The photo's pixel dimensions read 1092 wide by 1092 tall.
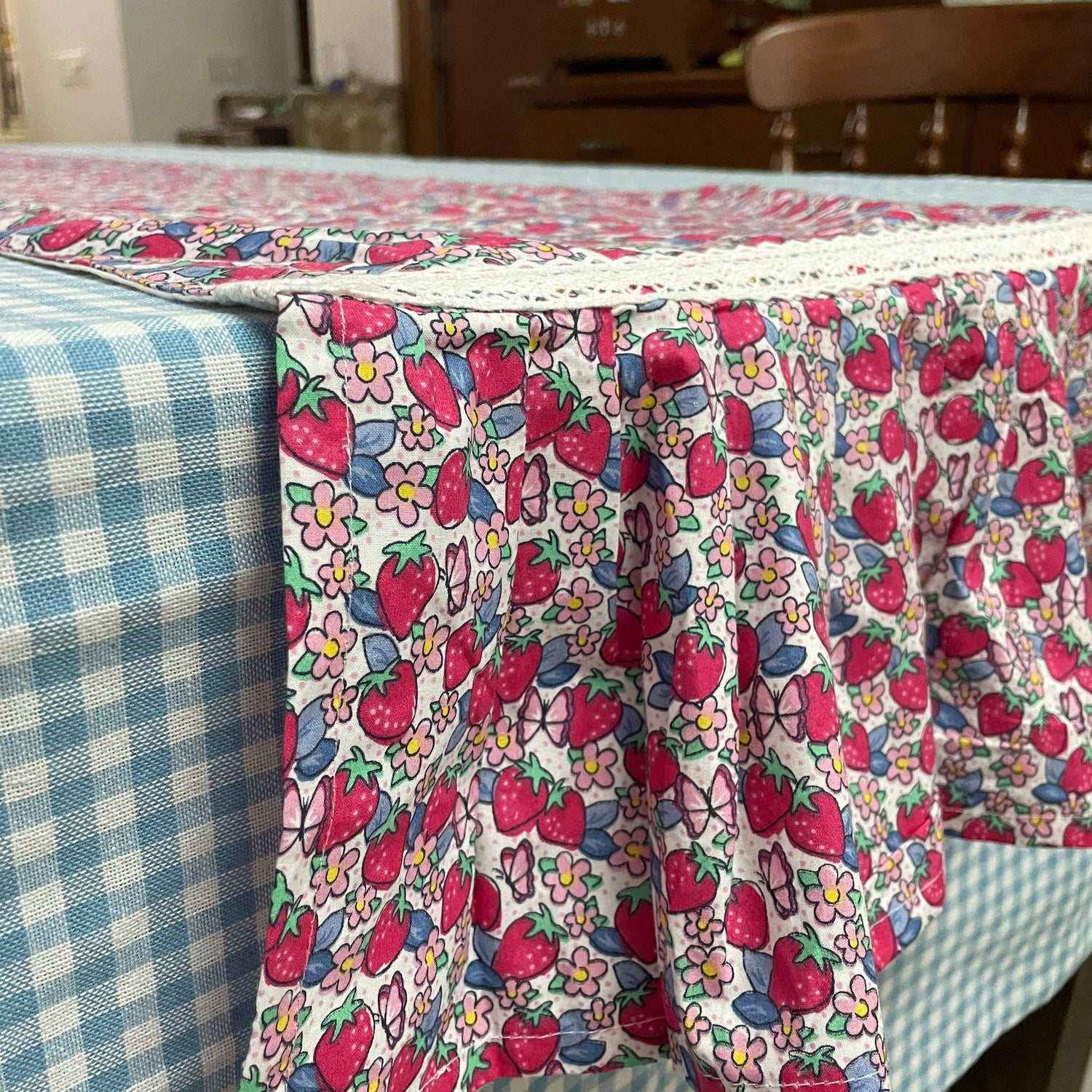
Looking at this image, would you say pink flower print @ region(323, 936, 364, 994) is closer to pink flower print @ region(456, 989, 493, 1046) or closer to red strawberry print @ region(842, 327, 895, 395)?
pink flower print @ region(456, 989, 493, 1046)

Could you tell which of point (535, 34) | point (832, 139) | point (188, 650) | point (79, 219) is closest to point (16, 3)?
point (535, 34)

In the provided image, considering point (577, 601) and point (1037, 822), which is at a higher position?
point (577, 601)

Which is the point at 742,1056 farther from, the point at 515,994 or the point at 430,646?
the point at 430,646

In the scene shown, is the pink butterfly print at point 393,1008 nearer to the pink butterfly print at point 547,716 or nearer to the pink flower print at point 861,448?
the pink butterfly print at point 547,716

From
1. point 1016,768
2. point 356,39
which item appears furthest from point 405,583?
point 356,39

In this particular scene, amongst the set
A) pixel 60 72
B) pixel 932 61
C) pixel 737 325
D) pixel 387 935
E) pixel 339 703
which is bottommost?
pixel 387 935

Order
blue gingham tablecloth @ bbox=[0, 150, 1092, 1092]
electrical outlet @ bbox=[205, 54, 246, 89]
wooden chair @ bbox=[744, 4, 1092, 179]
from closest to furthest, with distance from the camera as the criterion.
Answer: blue gingham tablecloth @ bbox=[0, 150, 1092, 1092]
wooden chair @ bbox=[744, 4, 1092, 179]
electrical outlet @ bbox=[205, 54, 246, 89]

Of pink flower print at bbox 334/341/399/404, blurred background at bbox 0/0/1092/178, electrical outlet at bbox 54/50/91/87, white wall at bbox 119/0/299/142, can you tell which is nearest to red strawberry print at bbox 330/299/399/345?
pink flower print at bbox 334/341/399/404

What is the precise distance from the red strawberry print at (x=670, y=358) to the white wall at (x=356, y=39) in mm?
3534

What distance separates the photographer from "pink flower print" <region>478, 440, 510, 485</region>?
380 millimetres

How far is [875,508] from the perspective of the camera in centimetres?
51

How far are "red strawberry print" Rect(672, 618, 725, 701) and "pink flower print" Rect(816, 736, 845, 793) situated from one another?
2.3 inches

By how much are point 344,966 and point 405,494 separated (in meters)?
0.17

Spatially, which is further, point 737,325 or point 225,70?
point 225,70
